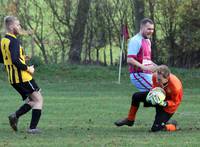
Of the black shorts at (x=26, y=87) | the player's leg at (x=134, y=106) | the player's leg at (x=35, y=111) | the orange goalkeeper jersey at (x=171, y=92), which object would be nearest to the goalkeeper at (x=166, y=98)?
the orange goalkeeper jersey at (x=171, y=92)

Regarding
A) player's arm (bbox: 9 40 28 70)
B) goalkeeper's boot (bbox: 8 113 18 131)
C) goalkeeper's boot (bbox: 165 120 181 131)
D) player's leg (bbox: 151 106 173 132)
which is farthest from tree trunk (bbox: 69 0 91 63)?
player's arm (bbox: 9 40 28 70)

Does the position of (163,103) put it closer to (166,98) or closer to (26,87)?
(166,98)

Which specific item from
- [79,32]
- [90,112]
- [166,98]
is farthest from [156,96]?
[79,32]

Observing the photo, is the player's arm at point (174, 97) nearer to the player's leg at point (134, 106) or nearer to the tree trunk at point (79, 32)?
the player's leg at point (134, 106)

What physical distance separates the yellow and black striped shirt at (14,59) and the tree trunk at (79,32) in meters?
21.8

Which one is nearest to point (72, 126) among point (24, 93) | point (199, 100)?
point (24, 93)

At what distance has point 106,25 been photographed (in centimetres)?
3303

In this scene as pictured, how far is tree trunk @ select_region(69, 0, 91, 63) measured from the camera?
107 ft

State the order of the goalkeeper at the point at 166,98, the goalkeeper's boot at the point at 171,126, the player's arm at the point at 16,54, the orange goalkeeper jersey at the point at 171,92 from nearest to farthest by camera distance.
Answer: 1. the player's arm at the point at 16,54
2. the goalkeeper at the point at 166,98
3. the orange goalkeeper jersey at the point at 171,92
4. the goalkeeper's boot at the point at 171,126

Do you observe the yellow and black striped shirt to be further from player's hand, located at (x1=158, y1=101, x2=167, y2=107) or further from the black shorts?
player's hand, located at (x1=158, y1=101, x2=167, y2=107)

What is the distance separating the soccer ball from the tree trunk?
71.3 ft

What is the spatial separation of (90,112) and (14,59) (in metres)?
4.94

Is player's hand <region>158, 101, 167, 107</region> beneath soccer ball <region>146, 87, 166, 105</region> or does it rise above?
beneath

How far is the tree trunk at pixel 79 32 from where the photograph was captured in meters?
32.5
